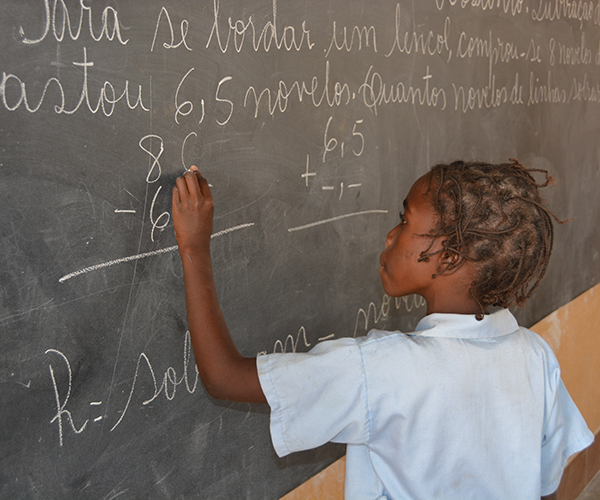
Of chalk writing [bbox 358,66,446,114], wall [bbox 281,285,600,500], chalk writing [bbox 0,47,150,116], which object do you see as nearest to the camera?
chalk writing [bbox 0,47,150,116]

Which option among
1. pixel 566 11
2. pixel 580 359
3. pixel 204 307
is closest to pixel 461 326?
pixel 204 307

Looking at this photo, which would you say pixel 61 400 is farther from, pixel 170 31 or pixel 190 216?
pixel 170 31

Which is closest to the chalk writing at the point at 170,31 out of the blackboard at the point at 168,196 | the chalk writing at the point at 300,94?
the blackboard at the point at 168,196

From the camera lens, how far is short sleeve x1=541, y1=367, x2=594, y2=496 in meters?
1.05

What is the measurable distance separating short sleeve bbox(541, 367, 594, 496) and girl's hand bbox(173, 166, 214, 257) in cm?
66

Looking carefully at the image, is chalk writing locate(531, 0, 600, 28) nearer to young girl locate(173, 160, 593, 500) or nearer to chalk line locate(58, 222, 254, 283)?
young girl locate(173, 160, 593, 500)

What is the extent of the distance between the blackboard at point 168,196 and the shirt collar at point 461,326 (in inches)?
15.3

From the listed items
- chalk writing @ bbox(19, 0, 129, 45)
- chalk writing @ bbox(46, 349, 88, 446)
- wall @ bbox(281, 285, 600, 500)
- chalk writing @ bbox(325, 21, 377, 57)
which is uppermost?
chalk writing @ bbox(325, 21, 377, 57)

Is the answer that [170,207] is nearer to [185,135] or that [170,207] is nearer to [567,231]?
[185,135]

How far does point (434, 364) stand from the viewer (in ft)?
2.99

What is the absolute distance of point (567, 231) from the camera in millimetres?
2439

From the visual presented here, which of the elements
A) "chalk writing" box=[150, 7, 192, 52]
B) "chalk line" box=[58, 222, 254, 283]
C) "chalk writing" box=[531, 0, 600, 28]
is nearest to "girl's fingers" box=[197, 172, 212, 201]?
"chalk line" box=[58, 222, 254, 283]

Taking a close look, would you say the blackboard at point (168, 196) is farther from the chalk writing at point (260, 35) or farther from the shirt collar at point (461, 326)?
the shirt collar at point (461, 326)

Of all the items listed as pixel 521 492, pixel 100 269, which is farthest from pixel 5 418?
pixel 521 492
